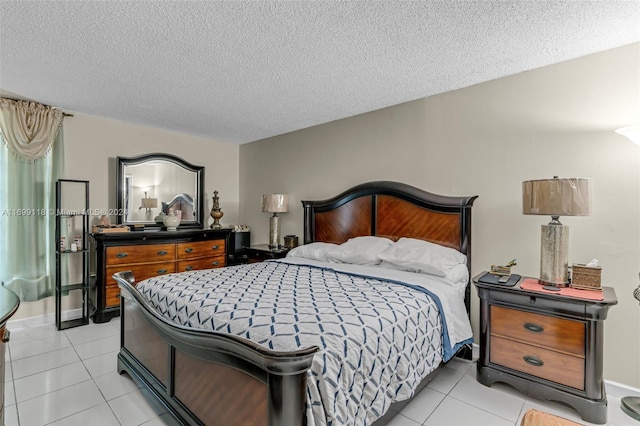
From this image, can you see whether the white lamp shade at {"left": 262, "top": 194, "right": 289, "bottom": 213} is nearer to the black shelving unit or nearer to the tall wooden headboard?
the tall wooden headboard

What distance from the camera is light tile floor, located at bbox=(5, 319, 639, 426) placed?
193 centimetres

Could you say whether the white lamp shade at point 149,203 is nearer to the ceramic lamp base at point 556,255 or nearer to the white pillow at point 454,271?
the white pillow at point 454,271

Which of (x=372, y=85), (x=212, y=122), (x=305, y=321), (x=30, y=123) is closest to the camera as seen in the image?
(x=305, y=321)

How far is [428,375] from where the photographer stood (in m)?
2.06

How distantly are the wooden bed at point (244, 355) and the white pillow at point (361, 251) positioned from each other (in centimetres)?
20

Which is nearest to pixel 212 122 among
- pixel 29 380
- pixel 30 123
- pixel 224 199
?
pixel 224 199

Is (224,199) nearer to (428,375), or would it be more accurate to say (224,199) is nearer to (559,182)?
(428,375)

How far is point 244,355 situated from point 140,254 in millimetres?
3092

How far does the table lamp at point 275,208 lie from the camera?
171 inches

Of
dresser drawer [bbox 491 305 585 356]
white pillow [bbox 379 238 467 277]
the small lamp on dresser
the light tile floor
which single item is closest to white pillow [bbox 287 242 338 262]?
white pillow [bbox 379 238 467 277]

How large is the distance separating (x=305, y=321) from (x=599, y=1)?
2300 mm

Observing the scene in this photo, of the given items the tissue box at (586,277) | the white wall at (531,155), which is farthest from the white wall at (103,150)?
the tissue box at (586,277)

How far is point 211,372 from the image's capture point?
150 centimetres

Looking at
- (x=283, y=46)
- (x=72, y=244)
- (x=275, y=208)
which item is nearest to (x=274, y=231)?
(x=275, y=208)
